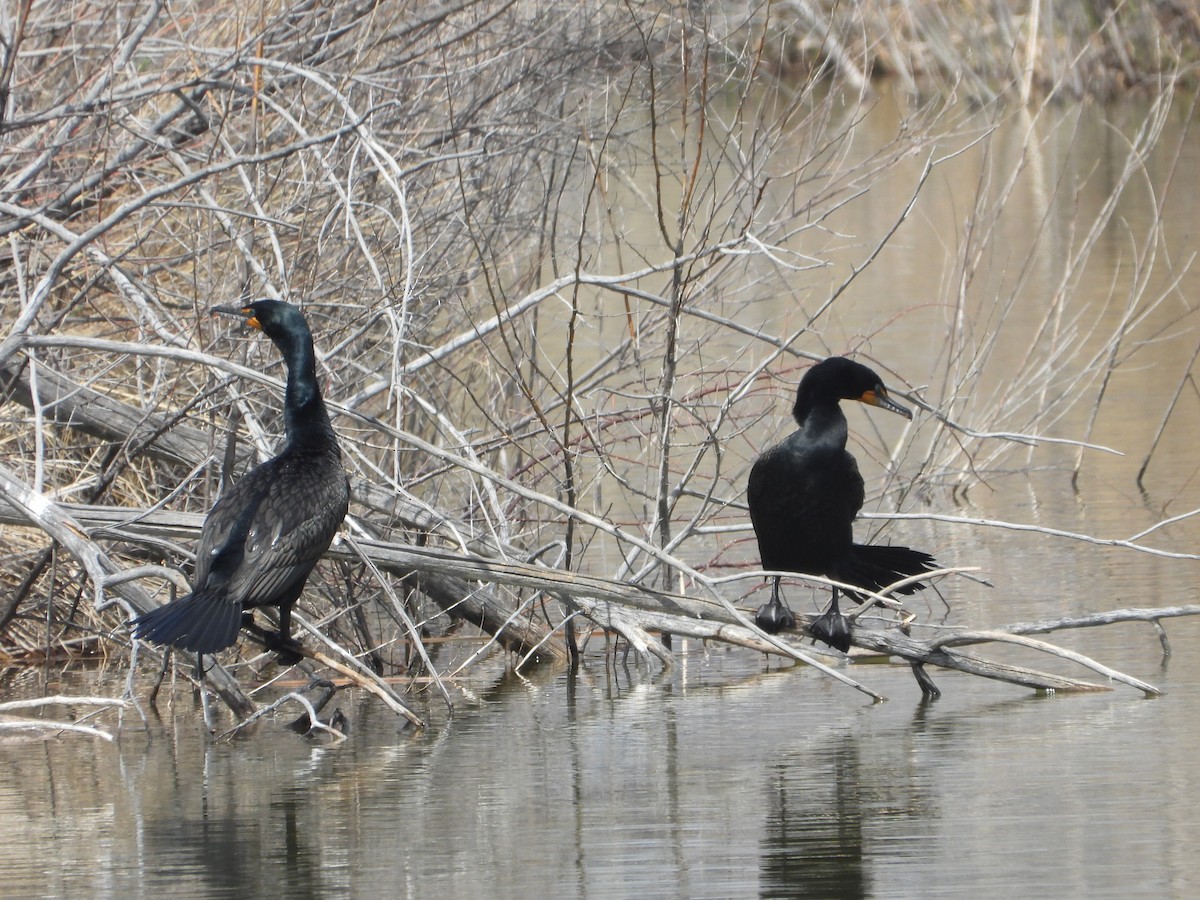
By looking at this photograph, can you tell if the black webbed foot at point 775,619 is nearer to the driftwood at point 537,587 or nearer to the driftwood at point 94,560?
the driftwood at point 537,587

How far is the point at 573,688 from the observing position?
639cm

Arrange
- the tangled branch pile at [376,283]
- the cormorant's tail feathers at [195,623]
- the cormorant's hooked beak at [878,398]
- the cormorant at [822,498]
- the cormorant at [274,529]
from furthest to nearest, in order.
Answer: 1. the tangled branch pile at [376,283]
2. the cormorant's hooked beak at [878,398]
3. the cormorant at [822,498]
4. the cormorant at [274,529]
5. the cormorant's tail feathers at [195,623]

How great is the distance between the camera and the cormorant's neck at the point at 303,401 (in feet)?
18.3

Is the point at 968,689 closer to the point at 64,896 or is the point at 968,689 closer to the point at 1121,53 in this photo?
the point at 64,896

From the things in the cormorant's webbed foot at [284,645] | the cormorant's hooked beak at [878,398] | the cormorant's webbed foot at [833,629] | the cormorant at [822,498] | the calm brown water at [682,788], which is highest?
the cormorant's hooked beak at [878,398]

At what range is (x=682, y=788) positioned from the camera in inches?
195

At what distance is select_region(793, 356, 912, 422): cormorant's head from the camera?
5703 mm

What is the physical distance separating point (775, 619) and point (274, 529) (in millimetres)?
1536

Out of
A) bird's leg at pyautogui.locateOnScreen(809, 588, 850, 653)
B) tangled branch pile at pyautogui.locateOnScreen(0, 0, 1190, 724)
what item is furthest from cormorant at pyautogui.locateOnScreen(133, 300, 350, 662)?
bird's leg at pyautogui.locateOnScreen(809, 588, 850, 653)

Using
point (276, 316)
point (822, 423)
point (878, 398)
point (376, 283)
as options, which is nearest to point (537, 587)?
point (822, 423)

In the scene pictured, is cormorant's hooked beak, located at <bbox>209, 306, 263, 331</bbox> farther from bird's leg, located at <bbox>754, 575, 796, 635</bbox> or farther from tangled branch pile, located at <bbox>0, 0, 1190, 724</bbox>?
bird's leg, located at <bbox>754, 575, 796, 635</bbox>

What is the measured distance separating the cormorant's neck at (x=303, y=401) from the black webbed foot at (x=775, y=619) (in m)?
1.37

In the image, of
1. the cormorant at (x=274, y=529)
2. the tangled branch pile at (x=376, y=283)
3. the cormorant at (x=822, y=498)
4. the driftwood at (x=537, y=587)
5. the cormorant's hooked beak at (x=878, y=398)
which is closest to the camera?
the cormorant at (x=274, y=529)

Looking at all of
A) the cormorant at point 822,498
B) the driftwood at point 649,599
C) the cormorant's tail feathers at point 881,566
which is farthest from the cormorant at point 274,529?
the cormorant's tail feathers at point 881,566
